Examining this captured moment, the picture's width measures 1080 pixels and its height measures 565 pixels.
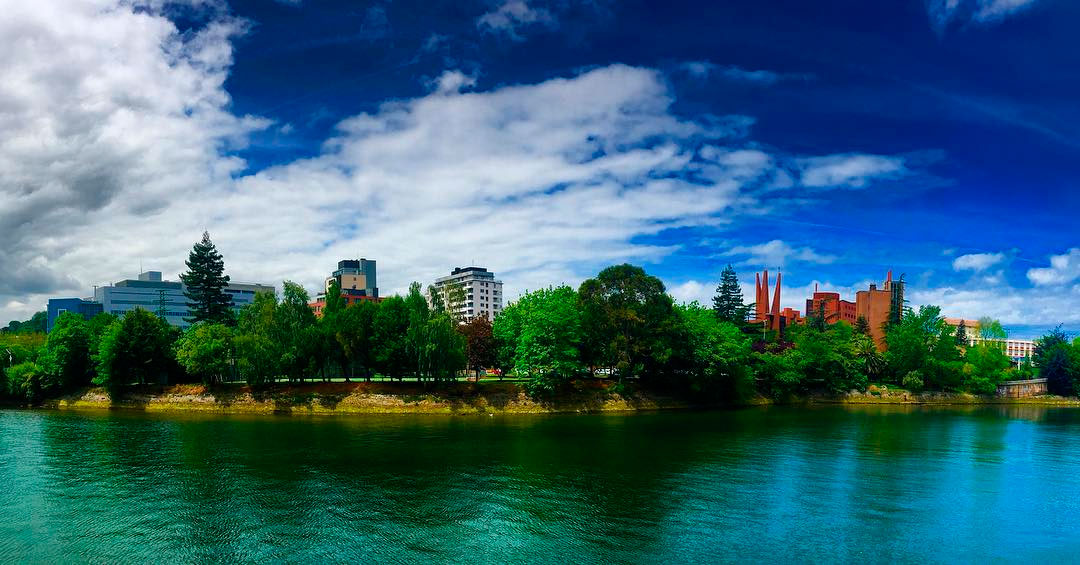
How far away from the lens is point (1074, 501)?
3033 cm

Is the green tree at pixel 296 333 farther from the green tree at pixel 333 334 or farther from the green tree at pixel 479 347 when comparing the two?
the green tree at pixel 479 347

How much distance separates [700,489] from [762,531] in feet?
22.1

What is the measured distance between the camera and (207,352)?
65.3 metres

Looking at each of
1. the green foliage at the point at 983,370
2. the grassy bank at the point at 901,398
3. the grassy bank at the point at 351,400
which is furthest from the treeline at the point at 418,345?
Result: the green foliage at the point at 983,370

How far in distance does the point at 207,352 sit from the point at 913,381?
95.1 metres

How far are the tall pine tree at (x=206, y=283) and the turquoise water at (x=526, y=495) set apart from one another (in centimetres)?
3338

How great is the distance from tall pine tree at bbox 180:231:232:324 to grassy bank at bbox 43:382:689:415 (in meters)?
17.4

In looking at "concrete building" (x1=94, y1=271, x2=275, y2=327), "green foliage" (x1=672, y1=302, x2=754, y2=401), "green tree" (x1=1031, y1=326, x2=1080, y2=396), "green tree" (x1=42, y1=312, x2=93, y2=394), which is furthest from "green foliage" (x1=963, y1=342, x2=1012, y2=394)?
"concrete building" (x1=94, y1=271, x2=275, y2=327)

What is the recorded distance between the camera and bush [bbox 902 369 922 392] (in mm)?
89500

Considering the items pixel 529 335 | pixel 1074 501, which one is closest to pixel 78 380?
pixel 529 335

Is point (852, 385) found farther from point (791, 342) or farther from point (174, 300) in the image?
point (174, 300)

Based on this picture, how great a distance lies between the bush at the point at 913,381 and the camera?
8950 cm

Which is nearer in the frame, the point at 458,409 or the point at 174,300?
the point at 458,409

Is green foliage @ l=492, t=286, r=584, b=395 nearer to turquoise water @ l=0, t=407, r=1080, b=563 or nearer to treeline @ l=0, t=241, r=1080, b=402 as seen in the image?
treeline @ l=0, t=241, r=1080, b=402
